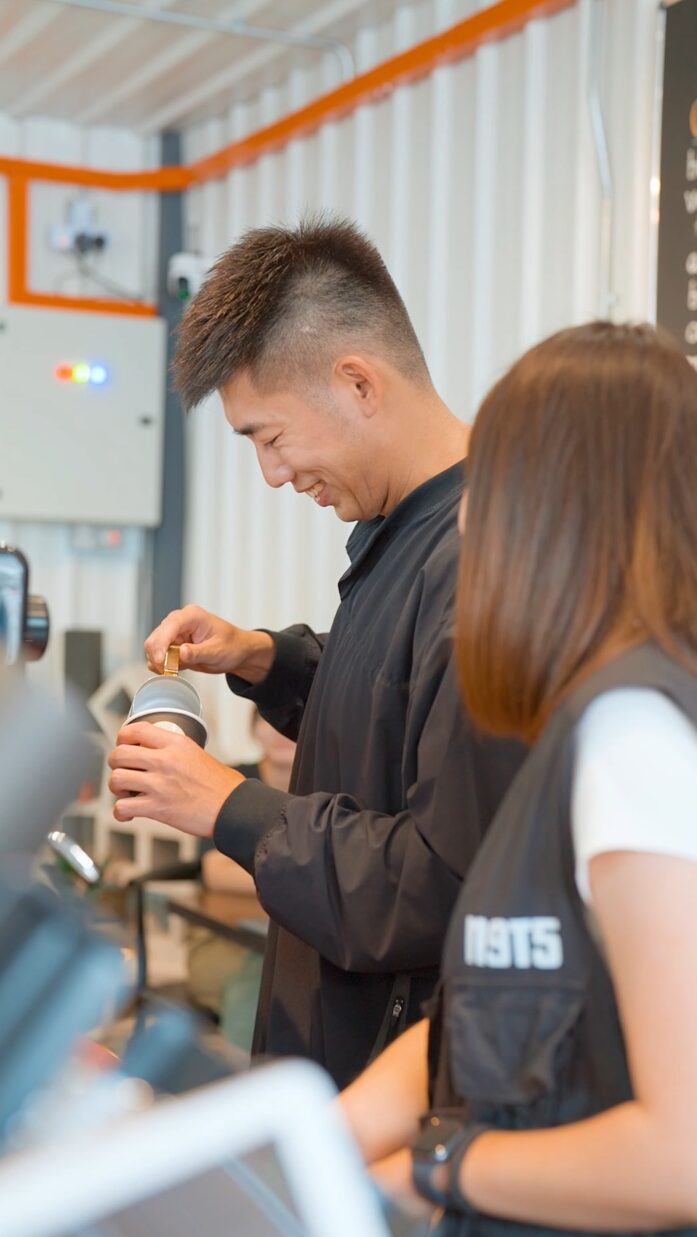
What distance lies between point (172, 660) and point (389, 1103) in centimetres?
102

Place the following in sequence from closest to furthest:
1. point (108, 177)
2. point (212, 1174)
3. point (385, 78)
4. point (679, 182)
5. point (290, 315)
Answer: point (212, 1174) → point (290, 315) → point (679, 182) → point (385, 78) → point (108, 177)

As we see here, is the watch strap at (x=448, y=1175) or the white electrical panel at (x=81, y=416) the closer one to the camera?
the watch strap at (x=448, y=1175)

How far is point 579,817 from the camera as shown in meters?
1.07

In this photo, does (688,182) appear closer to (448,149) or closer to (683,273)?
(683,273)

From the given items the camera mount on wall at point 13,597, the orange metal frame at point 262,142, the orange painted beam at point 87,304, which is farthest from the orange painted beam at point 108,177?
the camera mount on wall at point 13,597

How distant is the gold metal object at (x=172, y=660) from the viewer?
2207 mm

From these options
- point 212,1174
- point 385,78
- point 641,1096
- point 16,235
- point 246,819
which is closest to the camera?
point 212,1174

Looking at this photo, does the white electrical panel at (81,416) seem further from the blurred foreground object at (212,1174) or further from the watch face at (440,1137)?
the blurred foreground object at (212,1174)

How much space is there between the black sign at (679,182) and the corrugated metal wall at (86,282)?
2493 mm

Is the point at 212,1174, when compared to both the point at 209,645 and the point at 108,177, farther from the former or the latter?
the point at 108,177

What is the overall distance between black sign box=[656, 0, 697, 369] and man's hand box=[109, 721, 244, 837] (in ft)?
5.75

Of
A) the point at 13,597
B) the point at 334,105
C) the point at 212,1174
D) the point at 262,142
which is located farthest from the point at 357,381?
the point at 262,142

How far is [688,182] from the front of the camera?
3127mm

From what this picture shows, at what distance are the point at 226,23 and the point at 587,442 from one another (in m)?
3.41
